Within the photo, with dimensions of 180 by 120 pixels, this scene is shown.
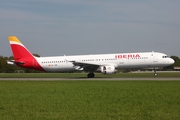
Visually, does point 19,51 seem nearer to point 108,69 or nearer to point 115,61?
point 108,69

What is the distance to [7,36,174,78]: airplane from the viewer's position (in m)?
42.2

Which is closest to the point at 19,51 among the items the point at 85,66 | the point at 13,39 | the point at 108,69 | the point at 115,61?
the point at 13,39

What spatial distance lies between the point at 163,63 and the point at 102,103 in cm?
3125

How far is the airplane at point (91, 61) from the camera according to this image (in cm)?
4225

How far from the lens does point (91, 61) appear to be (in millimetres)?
44156

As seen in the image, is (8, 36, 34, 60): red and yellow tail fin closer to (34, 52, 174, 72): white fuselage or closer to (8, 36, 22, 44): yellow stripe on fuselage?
(8, 36, 22, 44): yellow stripe on fuselage

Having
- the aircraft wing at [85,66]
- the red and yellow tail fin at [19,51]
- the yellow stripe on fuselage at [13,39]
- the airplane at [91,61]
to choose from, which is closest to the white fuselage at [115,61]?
the airplane at [91,61]

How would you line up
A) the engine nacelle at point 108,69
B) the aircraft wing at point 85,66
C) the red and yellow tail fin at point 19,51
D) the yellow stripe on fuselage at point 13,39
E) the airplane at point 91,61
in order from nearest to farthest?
1. the engine nacelle at point 108,69
2. the aircraft wing at point 85,66
3. the airplane at point 91,61
4. the red and yellow tail fin at point 19,51
5. the yellow stripe on fuselage at point 13,39

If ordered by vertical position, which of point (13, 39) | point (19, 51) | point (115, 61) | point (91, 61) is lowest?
point (115, 61)

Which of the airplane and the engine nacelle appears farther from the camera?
the airplane

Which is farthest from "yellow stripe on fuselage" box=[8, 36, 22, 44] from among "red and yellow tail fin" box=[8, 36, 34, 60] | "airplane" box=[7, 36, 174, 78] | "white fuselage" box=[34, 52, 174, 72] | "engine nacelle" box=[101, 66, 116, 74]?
"engine nacelle" box=[101, 66, 116, 74]

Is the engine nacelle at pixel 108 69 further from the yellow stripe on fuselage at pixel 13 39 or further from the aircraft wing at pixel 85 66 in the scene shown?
the yellow stripe on fuselage at pixel 13 39

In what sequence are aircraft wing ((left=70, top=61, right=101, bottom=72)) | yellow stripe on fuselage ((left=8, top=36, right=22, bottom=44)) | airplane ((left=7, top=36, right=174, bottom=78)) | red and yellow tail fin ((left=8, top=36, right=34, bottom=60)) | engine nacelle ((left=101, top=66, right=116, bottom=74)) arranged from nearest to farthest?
engine nacelle ((left=101, top=66, right=116, bottom=74)) → aircraft wing ((left=70, top=61, right=101, bottom=72)) → airplane ((left=7, top=36, right=174, bottom=78)) → red and yellow tail fin ((left=8, top=36, right=34, bottom=60)) → yellow stripe on fuselage ((left=8, top=36, right=22, bottom=44))

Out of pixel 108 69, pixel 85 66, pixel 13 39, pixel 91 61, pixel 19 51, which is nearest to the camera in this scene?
pixel 108 69
